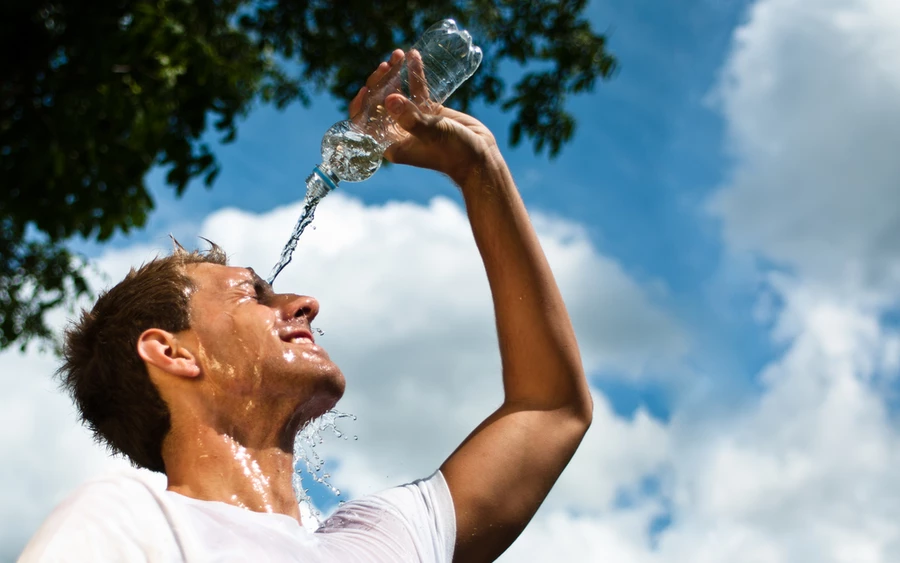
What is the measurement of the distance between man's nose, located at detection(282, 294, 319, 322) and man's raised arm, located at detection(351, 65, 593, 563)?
606 millimetres

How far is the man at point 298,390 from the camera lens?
279cm

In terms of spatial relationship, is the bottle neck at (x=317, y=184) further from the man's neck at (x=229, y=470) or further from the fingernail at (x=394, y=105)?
the man's neck at (x=229, y=470)

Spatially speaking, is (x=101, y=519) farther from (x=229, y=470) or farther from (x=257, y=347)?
(x=257, y=347)

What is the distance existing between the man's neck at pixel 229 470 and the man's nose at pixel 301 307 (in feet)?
1.54

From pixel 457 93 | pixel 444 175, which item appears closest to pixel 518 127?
pixel 457 93

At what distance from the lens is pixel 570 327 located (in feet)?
10.4

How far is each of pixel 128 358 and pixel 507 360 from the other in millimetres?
1298

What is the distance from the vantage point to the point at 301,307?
3.19 m

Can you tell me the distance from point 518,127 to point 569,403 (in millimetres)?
2872

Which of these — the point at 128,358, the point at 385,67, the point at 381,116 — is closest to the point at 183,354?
the point at 128,358

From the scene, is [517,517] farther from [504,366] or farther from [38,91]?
[38,91]

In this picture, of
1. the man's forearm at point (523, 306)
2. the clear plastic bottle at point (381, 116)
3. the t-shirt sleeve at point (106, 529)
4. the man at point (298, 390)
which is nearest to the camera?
the t-shirt sleeve at point (106, 529)

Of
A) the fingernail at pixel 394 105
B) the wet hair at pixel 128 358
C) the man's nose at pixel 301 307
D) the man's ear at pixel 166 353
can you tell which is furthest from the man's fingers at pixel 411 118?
the man's ear at pixel 166 353

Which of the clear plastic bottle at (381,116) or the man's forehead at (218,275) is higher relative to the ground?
the clear plastic bottle at (381,116)
